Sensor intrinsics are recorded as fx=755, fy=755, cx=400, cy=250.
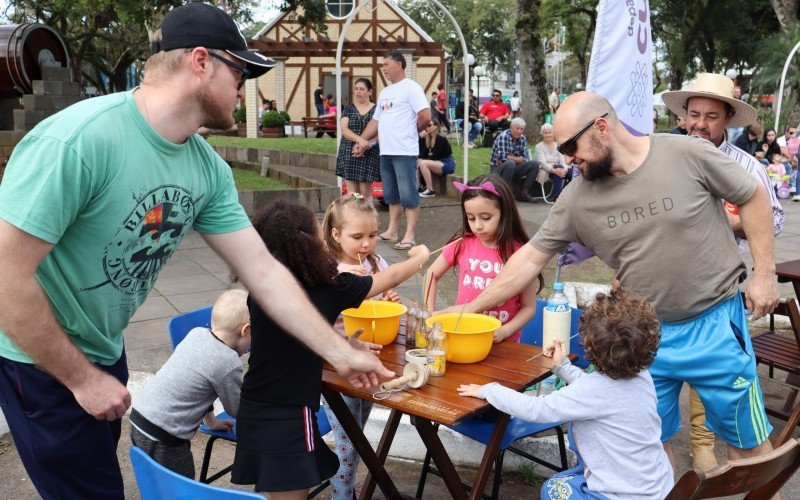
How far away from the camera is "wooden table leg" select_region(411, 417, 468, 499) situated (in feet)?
9.41

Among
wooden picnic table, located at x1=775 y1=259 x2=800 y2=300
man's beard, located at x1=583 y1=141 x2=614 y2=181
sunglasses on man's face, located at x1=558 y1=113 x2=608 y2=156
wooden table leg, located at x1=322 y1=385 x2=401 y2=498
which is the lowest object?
Answer: wooden table leg, located at x1=322 y1=385 x2=401 y2=498

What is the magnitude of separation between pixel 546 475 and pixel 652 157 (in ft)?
5.54

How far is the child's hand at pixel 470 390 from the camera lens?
8.41ft

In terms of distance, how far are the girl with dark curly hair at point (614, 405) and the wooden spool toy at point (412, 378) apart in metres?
0.24

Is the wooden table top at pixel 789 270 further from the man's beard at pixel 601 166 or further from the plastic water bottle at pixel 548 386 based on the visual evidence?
the man's beard at pixel 601 166

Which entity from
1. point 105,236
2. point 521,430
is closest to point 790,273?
point 521,430

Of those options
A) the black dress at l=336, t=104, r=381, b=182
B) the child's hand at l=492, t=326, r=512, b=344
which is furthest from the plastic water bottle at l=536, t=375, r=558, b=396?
the black dress at l=336, t=104, r=381, b=182

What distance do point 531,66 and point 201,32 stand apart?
1881cm

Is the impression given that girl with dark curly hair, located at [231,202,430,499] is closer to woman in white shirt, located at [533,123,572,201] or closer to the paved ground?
the paved ground

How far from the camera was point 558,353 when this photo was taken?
2854mm

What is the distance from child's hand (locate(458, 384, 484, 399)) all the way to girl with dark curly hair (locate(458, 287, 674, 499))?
0.16 ft

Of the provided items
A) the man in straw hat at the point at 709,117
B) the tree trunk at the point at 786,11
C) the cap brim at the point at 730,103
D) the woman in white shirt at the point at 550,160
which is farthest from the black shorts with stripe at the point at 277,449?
the tree trunk at the point at 786,11

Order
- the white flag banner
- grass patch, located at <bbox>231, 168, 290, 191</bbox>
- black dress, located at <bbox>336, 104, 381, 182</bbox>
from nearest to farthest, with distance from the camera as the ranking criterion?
the white flag banner → black dress, located at <bbox>336, 104, 381, 182</bbox> → grass patch, located at <bbox>231, 168, 290, 191</bbox>

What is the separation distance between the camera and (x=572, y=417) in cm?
247
